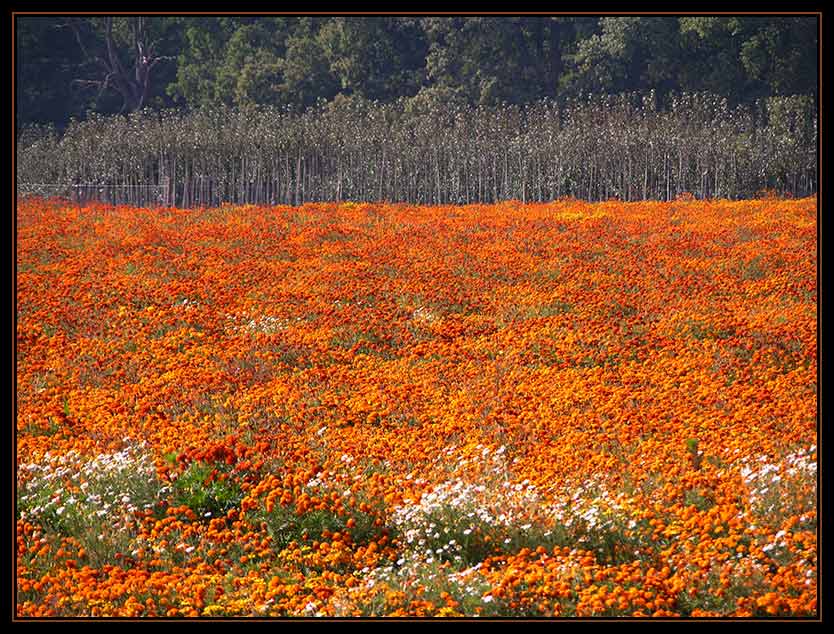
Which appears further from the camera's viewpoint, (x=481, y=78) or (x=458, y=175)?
(x=481, y=78)

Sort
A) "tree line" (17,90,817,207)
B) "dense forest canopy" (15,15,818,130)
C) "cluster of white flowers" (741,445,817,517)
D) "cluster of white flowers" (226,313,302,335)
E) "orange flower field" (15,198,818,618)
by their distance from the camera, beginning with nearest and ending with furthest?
"orange flower field" (15,198,818,618)
"cluster of white flowers" (741,445,817,517)
"cluster of white flowers" (226,313,302,335)
"tree line" (17,90,817,207)
"dense forest canopy" (15,15,818,130)

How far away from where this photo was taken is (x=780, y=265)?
14.1 meters

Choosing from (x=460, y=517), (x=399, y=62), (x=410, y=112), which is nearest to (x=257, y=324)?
(x=460, y=517)

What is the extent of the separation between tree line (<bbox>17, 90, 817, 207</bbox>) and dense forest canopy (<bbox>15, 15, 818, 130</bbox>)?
1487 millimetres

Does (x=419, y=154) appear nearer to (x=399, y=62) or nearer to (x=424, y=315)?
(x=399, y=62)

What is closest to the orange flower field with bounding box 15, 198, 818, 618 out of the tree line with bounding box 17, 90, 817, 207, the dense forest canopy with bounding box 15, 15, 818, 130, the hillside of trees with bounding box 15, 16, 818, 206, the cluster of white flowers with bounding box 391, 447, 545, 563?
the cluster of white flowers with bounding box 391, 447, 545, 563

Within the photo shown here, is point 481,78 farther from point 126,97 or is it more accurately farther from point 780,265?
point 780,265

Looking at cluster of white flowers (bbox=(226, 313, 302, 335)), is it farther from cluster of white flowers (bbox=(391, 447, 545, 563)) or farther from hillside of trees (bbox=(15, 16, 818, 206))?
hillside of trees (bbox=(15, 16, 818, 206))

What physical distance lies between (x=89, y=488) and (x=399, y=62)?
36.8 metres

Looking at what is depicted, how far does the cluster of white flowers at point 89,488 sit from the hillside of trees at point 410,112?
1733 cm

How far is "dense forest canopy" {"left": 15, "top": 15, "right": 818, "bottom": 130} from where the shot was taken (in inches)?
1422

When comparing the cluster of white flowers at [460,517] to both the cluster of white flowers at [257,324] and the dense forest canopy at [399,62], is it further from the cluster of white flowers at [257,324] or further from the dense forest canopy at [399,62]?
the dense forest canopy at [399,62]
